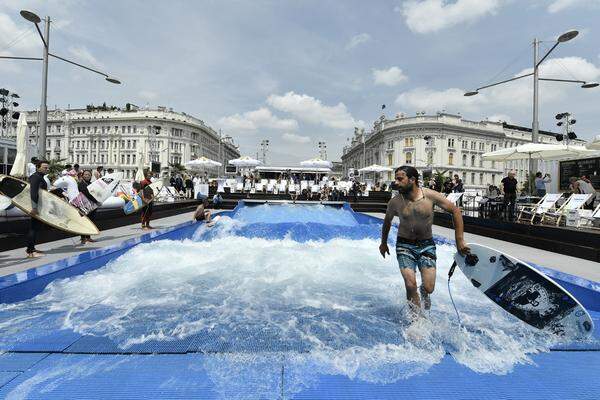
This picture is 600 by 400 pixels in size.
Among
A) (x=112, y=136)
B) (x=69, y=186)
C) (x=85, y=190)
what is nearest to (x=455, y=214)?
(x=85, y=190)

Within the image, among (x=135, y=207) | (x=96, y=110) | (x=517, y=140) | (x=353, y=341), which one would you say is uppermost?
(x=96, y=110)

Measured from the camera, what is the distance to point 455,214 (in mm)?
3457

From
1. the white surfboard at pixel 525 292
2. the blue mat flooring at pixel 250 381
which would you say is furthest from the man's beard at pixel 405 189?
the blue mat flooring at pixel 250 381

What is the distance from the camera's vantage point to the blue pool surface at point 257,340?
8.38 ft

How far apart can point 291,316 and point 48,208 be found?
520cm

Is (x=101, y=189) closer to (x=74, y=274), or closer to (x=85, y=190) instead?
(x=85, y=190)

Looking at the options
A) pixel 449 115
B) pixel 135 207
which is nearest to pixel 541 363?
pixel 135 207

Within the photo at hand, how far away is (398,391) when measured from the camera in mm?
2512

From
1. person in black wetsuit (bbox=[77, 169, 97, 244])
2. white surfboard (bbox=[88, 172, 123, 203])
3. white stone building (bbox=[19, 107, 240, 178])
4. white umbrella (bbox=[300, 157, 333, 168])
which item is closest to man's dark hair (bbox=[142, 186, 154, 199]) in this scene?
white surfboard (bbox=[88, 172, 123, 203])

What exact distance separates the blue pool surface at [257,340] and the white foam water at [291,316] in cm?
2

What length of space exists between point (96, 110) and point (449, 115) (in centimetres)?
8372

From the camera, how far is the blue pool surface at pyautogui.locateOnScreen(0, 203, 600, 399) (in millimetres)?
2553

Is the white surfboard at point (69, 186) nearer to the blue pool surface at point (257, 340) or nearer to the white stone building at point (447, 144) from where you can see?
the blue pool surface at point (257, 340)

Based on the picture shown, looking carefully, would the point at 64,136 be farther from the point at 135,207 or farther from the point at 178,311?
the point at 178,311
